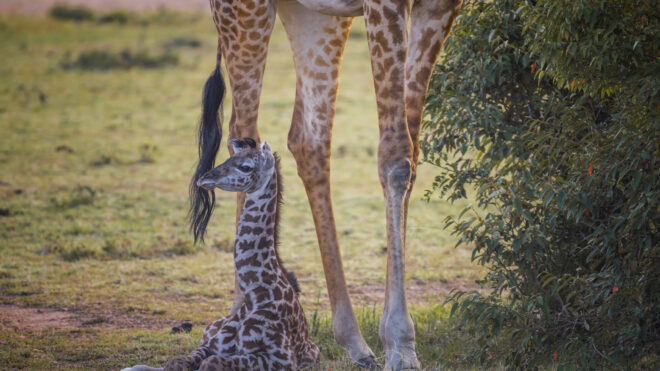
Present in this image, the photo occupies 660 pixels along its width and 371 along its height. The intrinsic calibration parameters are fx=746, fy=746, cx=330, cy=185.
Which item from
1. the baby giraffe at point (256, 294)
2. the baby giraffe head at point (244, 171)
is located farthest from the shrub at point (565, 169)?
the baby giraffe head at point (244, 171)

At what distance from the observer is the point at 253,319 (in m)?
3.82

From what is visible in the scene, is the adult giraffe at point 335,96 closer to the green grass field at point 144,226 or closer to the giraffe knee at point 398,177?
the giraffe knee at point 398,177

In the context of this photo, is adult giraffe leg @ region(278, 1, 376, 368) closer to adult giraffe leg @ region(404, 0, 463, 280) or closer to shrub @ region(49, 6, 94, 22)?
adult giraffe leg @ region(404, 0, 463, 280)

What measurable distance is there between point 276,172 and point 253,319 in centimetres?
82

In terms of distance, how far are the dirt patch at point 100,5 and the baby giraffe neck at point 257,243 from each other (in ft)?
70.1

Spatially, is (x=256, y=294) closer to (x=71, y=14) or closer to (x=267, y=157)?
(x=267, y=157)

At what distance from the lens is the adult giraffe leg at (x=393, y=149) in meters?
3.94

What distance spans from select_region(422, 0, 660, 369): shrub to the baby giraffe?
901mm

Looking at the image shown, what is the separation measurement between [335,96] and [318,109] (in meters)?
0.15

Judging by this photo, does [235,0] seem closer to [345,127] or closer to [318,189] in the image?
[318,189]

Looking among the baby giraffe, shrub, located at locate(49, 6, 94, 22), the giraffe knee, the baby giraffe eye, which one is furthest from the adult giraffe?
shrub, located at locate(49, 6, 94, 22)

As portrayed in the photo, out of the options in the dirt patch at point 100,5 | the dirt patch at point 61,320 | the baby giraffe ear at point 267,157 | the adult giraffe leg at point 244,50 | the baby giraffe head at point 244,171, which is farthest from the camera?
the dirt patch at point 100,5

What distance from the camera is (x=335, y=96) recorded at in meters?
4.91

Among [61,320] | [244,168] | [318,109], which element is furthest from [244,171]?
[61,320]
